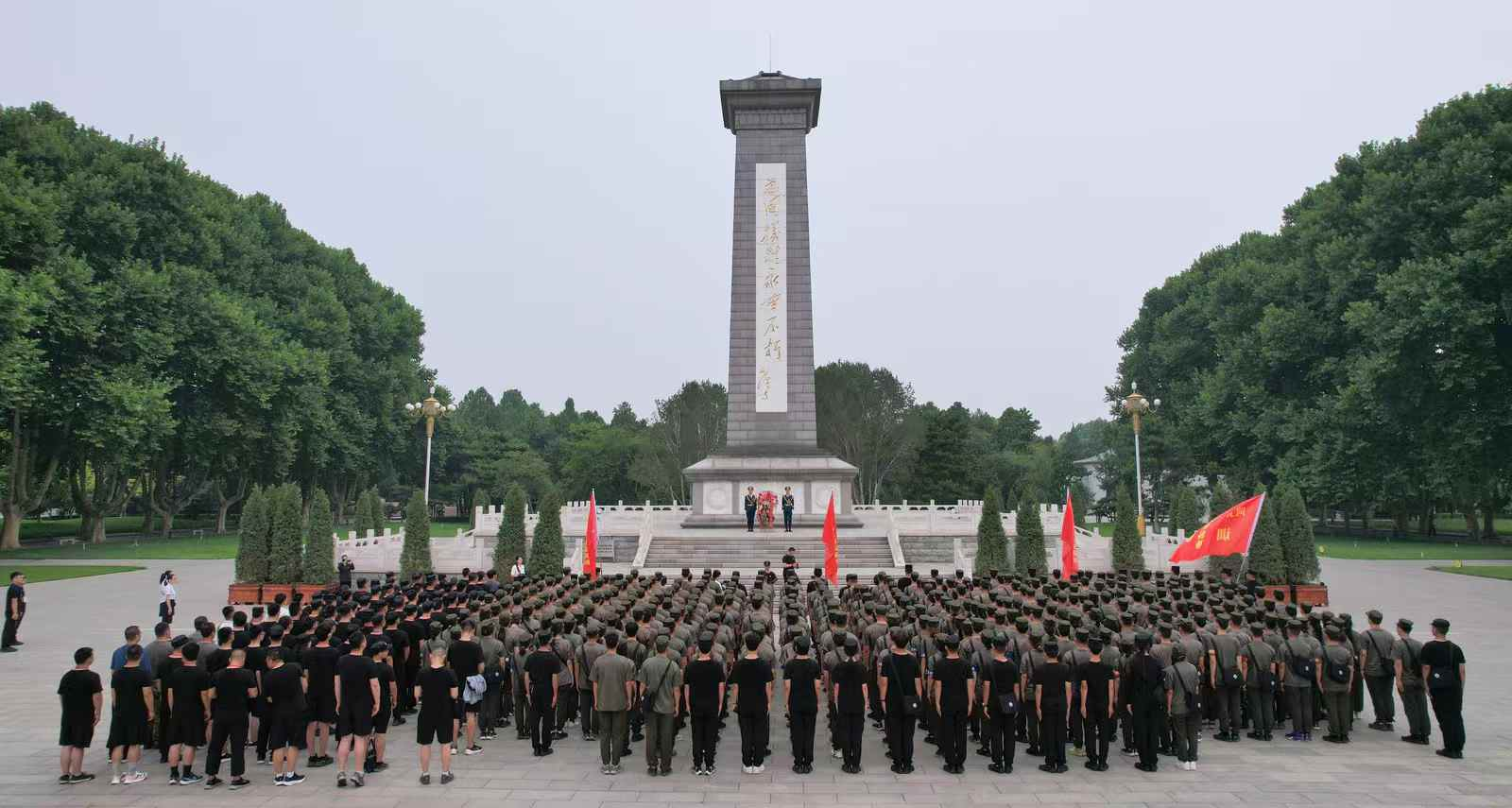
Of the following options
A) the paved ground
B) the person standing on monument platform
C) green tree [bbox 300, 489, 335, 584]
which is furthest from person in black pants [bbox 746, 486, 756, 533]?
the paved ground

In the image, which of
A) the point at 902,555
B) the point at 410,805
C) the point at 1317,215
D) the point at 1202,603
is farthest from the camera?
the point at 1317,215

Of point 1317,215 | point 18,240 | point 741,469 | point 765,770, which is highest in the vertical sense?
point 1317,215

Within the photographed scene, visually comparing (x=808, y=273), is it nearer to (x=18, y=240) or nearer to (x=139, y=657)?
(x=18, y=240)

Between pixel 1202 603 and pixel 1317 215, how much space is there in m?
31.3

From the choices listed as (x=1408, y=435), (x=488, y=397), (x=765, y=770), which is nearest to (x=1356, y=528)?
(x=1408, y=435)

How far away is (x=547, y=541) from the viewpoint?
24562 millimetres

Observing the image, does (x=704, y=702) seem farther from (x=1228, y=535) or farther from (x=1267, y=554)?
(x=1267, y=554)

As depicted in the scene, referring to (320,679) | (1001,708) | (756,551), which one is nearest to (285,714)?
(320,679)

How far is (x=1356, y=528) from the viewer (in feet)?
184

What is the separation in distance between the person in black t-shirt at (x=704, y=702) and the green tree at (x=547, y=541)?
15.7 m

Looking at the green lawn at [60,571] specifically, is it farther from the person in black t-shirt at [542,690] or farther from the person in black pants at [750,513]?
the person in black t-shirt at [542,690]

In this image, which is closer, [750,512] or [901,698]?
[901,698]

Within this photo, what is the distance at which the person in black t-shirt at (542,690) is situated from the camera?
9.76m

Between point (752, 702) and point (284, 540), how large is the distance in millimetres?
18281
